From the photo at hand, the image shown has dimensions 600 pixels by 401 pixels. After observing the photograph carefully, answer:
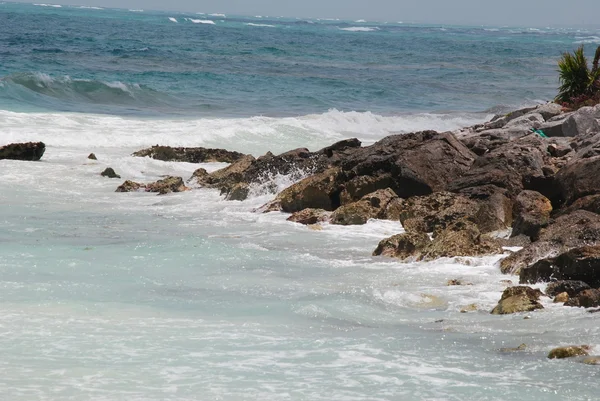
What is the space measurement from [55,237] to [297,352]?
5.74 metres

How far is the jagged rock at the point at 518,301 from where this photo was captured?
9094 millimetres

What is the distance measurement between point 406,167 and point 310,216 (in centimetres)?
175

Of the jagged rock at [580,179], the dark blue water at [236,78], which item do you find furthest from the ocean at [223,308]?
the dark blue water at [236,78]

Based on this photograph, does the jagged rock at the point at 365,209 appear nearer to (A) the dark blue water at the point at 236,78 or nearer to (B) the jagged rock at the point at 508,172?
(B) the jagged rock at the point at 508,172

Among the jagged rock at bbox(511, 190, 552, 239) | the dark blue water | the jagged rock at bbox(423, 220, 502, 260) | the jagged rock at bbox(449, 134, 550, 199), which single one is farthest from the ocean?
the dark blue water

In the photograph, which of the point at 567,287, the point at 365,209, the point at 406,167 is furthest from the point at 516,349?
the point at 406,167

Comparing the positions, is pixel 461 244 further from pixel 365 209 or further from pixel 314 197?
pixel 314 197

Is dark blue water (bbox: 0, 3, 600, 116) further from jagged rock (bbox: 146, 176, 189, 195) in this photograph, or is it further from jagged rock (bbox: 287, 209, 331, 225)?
jagged rock (bbox: 287, 209, 331, 225)

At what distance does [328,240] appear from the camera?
12.9 meters

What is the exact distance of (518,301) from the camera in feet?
30.1

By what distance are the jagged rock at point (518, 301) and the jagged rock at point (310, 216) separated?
5126mm

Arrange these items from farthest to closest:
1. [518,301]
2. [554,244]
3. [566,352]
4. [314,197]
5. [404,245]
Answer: [314,197] → [404,245] → [554,244] → [518,301] → [566,352]

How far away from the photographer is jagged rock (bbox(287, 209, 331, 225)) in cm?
1421

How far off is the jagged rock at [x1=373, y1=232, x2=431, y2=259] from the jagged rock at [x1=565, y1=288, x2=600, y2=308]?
2694mm
